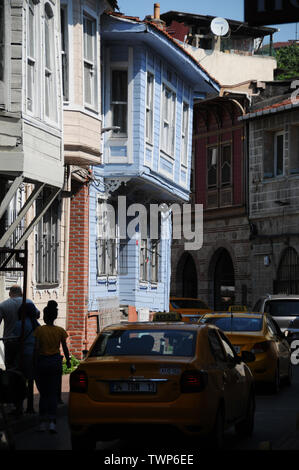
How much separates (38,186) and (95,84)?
5792 millimetres

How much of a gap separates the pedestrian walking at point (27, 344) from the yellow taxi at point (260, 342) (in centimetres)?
459

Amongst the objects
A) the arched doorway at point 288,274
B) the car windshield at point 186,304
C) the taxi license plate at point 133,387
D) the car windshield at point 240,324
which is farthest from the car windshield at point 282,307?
the taxi license plate at point 133,387

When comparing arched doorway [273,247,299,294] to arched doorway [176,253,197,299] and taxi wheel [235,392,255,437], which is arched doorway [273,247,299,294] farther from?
taxi wheel [235,392,255,437]

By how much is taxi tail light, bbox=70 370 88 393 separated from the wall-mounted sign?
13.5 ft

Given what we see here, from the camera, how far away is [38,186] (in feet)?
62.0

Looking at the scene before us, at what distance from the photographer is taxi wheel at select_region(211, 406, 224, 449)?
11.2 metres

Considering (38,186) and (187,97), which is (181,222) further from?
(38,186)

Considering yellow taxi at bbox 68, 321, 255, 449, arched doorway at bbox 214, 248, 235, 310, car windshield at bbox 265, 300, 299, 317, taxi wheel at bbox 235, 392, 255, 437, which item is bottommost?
taxi wheel at bbox 235, 392, 255, 437

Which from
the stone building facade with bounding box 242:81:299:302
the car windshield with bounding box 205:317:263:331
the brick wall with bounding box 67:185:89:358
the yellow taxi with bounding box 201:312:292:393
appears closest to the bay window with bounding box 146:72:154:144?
the brick wall with bounding box 67:185:89:358

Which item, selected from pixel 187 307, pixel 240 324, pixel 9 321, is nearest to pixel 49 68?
pixel 240 324

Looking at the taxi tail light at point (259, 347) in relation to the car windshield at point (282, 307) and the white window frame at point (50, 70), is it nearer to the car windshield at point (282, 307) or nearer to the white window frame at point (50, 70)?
the white window frame at point (50, 70)

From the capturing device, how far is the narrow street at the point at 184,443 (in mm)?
12148

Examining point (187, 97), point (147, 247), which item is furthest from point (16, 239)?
point (187, 97)

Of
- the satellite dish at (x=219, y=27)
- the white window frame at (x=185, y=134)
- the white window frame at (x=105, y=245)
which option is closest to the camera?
the white window frame at (x=105, y=245)
